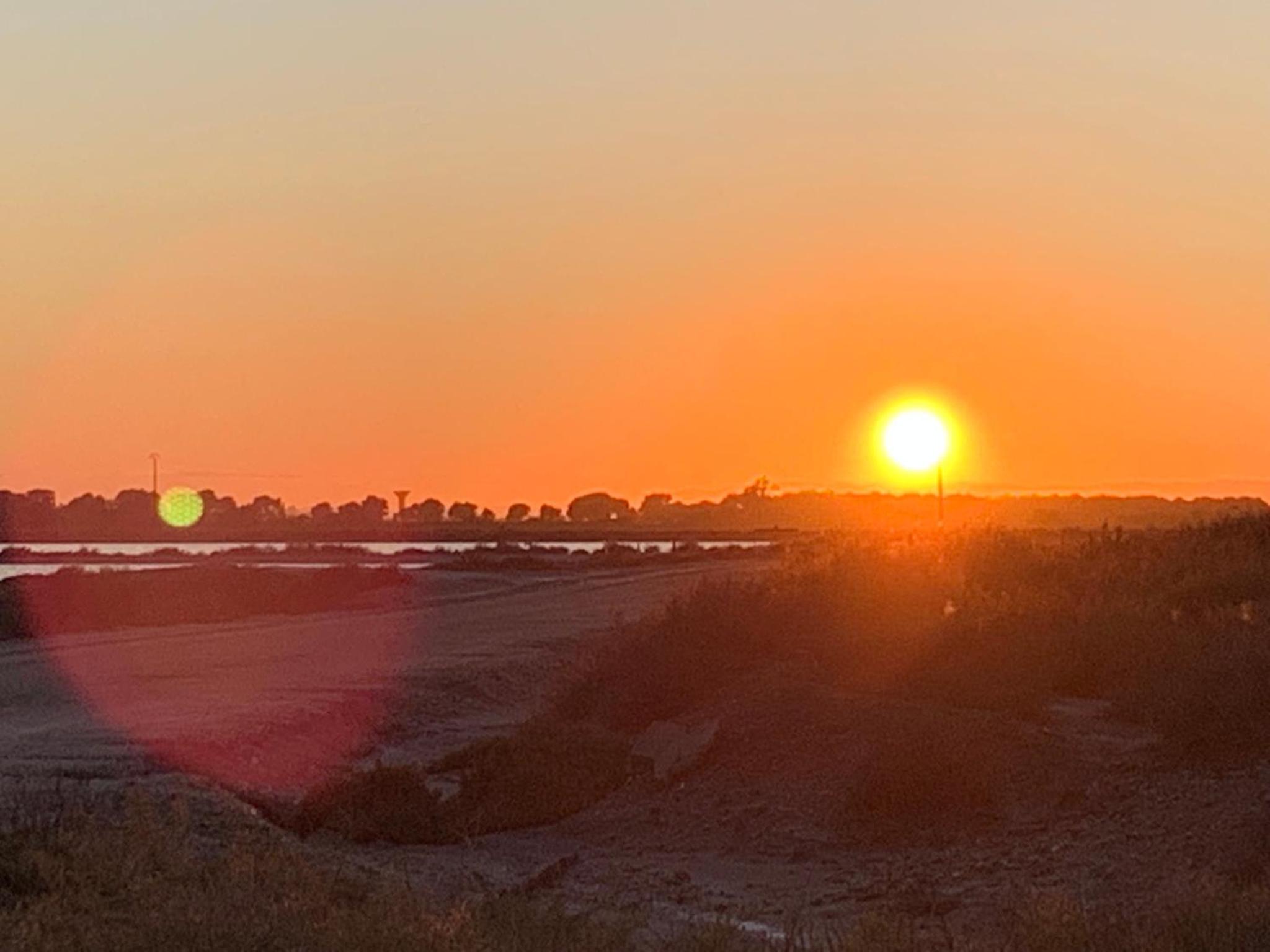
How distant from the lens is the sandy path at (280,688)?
2580 cm

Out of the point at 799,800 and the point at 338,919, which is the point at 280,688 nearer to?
the point at 799,800

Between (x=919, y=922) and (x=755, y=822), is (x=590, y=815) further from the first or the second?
(x=919, y=922)

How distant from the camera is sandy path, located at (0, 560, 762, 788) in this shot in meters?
25.8

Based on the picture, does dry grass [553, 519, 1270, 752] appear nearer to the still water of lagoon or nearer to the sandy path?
the sandy path

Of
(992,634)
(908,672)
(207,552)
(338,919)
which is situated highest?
(207,552)

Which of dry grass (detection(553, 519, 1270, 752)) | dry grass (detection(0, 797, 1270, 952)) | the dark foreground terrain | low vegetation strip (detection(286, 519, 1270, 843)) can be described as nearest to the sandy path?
the dark foreground terrain

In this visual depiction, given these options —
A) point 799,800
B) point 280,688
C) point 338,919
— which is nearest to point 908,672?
point 799,800

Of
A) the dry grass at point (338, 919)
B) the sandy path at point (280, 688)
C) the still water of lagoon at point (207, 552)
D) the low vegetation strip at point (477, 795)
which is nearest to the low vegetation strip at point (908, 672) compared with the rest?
the low vegetation strip at point (477, 795)

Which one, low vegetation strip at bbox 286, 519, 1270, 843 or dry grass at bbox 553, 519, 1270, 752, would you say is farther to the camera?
dry grass at bbox 553, 519, 1270, 752

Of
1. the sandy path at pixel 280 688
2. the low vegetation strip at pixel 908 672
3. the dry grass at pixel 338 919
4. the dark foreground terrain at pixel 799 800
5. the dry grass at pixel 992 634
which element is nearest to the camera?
the dry grass at pixel 338 919

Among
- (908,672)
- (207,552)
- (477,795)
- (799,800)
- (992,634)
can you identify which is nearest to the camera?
(799,800)

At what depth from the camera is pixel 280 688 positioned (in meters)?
Answer: 34.5

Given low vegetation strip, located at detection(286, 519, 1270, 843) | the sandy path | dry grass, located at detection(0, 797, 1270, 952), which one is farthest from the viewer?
the sandy path

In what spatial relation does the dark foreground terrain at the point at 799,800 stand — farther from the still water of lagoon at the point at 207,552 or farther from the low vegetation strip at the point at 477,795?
the still water of lagoon at the point at 207,552
